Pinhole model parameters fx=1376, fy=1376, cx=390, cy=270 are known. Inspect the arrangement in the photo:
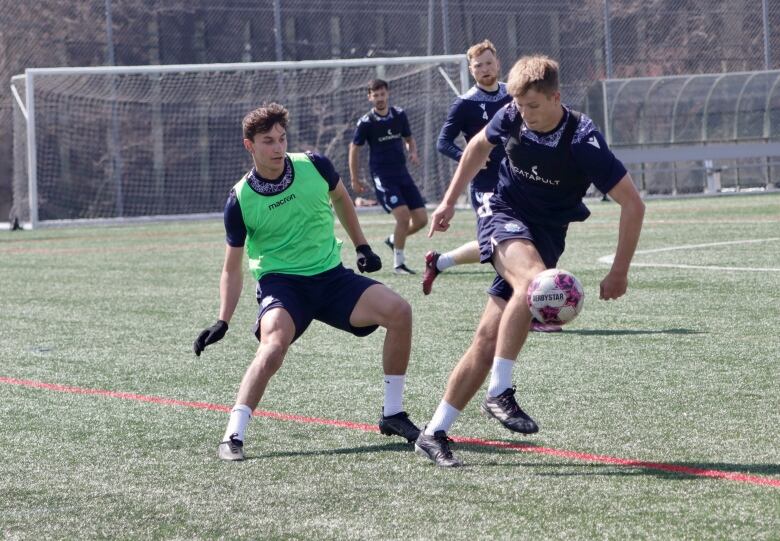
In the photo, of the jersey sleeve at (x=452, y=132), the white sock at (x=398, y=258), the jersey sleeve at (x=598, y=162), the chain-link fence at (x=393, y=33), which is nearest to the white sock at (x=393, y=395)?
the jersey sleeve at (x=598, y=162)

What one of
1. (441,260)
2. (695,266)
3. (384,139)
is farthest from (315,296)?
(384,139)

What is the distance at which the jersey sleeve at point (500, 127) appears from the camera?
573cm

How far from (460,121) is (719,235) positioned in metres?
7.48

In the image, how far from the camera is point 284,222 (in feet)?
20.5

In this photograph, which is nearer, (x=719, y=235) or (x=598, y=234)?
(x=719, y=235)

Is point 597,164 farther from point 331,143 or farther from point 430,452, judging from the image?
point 331,143

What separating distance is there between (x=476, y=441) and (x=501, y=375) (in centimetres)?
41

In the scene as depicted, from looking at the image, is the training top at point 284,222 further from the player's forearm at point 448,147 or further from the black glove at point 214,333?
the player's forearm at point 448,147

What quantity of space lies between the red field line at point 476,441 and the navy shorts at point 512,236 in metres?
0.65

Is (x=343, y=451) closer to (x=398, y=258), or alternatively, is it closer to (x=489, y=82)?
(x=489, y=82)

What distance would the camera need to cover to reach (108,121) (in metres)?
27.8

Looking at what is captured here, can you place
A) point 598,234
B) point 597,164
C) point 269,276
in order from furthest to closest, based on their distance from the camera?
point 598,234 < point 269,276 < point 597,164

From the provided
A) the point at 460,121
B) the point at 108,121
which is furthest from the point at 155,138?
the point at 460,121

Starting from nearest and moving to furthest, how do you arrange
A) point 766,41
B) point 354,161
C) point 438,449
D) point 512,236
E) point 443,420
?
point 438,449, point 443,420, point 512,236, point 354,161, point 766,41
